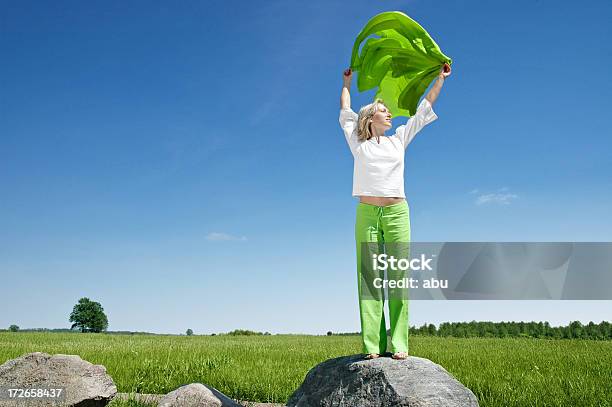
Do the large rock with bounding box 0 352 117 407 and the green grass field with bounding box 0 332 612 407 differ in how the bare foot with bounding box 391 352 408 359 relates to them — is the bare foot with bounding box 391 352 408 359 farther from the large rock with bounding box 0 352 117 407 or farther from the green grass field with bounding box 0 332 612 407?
the large rock with bounding box 0 352 117 407

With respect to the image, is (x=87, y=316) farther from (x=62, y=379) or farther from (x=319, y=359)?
(x=62, y=379)

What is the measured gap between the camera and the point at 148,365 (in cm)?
862

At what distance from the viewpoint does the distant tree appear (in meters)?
47.3

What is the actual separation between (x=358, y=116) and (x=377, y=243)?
1.33 metres

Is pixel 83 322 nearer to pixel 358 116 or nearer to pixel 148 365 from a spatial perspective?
pixel 148 365

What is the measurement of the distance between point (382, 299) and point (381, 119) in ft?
5.84

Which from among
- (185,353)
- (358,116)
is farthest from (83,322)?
(358,116)

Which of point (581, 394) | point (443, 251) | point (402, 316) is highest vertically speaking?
point (443, 251)

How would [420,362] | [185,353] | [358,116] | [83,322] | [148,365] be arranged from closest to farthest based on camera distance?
[420,362]
[358,116]
[148,365]
[185,353]
[83,322]

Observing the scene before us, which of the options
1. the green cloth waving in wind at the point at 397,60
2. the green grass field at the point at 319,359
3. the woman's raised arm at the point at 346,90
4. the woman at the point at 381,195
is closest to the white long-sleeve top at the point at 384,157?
the woman at the point at 381,195

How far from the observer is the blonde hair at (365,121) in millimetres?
5434

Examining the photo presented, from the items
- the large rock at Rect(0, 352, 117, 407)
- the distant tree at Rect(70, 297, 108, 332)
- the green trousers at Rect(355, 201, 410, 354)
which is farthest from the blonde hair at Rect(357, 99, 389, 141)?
the distant tree at Rect(70, 297, 108, 332)

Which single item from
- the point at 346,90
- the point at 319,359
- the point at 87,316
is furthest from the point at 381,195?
the point at 87,316

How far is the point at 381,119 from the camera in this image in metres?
5.45
